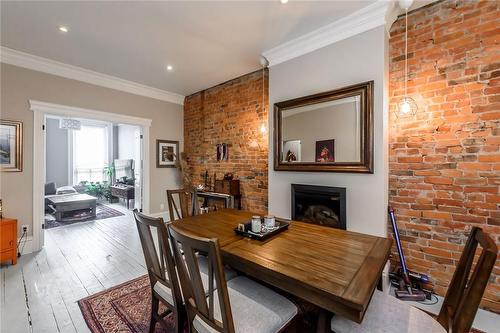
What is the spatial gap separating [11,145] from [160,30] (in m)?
2.72

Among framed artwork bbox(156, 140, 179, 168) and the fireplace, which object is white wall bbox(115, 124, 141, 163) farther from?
the fireplace

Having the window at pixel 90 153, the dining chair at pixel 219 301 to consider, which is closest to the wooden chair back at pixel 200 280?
the dining chair at pixel 219 301

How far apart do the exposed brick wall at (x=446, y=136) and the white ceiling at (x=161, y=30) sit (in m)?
0.81

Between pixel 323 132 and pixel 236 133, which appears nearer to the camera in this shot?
pixel 323 132

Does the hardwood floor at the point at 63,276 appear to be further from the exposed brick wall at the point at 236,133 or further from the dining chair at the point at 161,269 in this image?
the exposed brick wall at the point at 236,133

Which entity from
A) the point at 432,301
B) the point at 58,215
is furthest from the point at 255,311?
the point at 58,215

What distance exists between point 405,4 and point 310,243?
2.34 m

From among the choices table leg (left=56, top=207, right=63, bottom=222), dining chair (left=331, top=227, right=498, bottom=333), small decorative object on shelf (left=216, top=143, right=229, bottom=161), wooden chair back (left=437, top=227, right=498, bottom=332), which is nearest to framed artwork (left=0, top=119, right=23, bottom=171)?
table leg (left=56, top=207, right=63, bottom=222)

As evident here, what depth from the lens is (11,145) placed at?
121 inches

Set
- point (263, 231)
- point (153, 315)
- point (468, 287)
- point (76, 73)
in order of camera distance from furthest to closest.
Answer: point (76, 73)
point (263, 231)
point (153, 315)
point (468, 287)

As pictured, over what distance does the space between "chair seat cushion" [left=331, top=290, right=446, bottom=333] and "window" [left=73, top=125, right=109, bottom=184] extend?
31.4ft

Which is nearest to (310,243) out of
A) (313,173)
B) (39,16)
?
(313,173)

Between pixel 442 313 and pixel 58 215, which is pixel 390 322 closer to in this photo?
pixel 442 313

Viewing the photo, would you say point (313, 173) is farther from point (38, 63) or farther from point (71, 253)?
point (38, 63)
